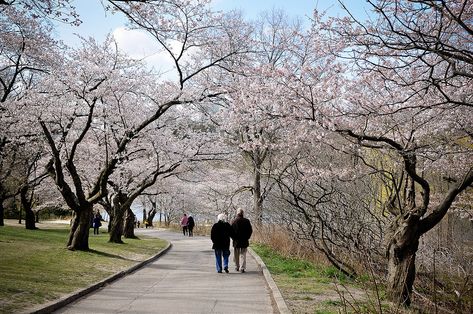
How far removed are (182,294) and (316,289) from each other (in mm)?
2947

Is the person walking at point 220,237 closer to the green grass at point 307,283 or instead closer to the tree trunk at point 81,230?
the green grass at point 307,283

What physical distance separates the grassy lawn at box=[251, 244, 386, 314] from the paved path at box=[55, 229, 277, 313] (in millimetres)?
484

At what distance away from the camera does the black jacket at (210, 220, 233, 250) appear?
1330 cm

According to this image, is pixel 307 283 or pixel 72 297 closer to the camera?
pixel 72 297

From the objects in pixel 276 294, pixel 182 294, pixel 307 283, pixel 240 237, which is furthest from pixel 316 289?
pixel 240 237

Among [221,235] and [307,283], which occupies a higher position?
[221,235]

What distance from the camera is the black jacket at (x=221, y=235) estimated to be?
13297 millimetres

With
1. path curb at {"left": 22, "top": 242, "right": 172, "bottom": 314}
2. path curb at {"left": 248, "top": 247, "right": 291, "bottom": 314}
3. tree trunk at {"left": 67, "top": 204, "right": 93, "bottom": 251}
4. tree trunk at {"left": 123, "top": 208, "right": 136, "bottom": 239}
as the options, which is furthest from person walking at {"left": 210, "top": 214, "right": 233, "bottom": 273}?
tree trunk at {"left": 123, "top": 208, "right": 136, "bottom": 239}

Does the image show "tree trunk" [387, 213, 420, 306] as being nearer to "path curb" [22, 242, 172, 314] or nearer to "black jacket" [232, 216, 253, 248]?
"black jacket" [232, 216, 253, 248]

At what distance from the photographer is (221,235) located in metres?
13.3

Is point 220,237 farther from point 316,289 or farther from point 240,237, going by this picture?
point 316,289

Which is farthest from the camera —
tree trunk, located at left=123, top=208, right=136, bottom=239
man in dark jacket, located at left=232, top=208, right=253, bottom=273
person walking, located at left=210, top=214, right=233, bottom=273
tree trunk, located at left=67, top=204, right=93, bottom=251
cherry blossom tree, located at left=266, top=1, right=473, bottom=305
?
tree trunk, located at left=123, top=208, right=136, bottom=239

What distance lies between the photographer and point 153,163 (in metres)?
26.1

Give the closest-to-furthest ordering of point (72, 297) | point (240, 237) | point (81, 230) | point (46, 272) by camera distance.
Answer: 1. point (72, 297)
2. point (46, 272)
3. point (240, 237)
4. point (81, 230)
